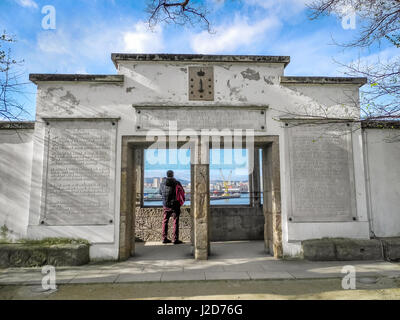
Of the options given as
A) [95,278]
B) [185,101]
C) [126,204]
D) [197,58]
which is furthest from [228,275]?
[197,58]

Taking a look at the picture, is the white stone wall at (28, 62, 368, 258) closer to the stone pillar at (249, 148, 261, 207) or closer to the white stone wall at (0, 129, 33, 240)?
the white stone wall at (0, 129, 33, 240)

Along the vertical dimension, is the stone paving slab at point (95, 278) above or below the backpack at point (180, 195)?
below

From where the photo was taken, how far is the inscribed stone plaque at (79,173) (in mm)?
5754

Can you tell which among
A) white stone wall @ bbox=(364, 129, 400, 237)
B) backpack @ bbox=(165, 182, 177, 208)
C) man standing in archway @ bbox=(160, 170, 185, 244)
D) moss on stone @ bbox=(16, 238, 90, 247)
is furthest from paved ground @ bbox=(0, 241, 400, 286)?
backpack @ bbox=(165, 182, 177, 208)

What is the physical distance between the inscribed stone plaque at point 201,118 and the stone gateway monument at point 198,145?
0.02 metres

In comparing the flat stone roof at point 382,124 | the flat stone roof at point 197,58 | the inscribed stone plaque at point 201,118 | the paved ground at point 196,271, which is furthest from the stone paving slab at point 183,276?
the flat stone roof at point 382,124

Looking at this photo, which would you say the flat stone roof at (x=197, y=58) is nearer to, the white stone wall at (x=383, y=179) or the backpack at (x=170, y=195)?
the white stone wall at (x=383, y=179)

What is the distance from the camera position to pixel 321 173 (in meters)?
6.05

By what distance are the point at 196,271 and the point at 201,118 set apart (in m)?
3.13

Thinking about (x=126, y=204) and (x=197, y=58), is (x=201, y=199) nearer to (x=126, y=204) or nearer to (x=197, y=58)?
(x=126, y=204)

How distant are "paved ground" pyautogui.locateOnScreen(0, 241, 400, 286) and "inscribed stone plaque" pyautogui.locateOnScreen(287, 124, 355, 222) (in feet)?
3.51

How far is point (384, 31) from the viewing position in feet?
15.3
